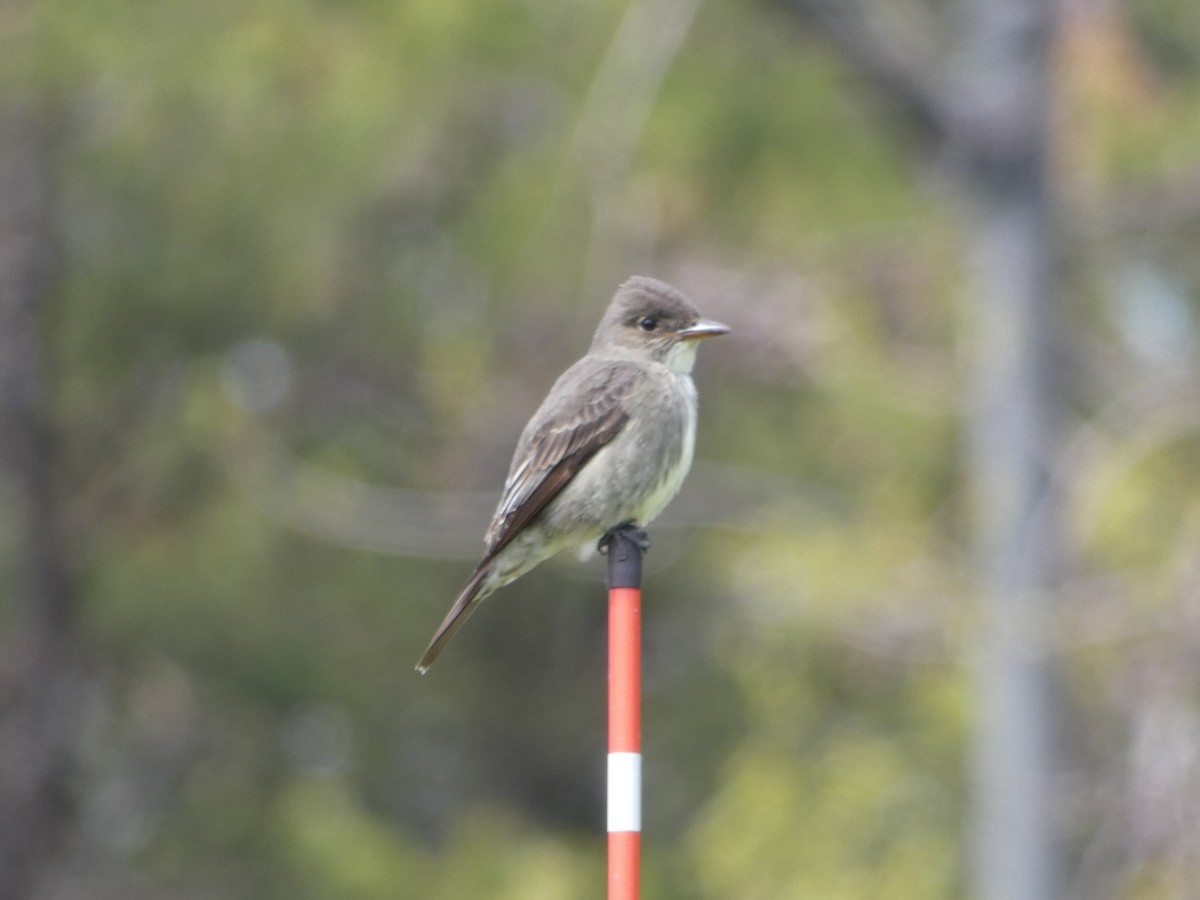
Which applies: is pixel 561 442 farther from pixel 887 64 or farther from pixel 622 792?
pixel 887 64

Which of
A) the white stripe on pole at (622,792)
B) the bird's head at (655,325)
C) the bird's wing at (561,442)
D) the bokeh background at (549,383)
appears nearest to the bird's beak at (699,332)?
the bird's head at (655,325)

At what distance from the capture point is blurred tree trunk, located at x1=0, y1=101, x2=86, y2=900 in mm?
11617

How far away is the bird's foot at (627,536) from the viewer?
519cm

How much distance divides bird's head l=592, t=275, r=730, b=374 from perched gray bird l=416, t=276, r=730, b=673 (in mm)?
135

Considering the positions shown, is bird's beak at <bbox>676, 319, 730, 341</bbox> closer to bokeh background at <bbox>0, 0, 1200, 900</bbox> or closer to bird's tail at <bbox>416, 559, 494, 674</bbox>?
bird's tail at <bbox>416, 559, 494, 674</bbox>

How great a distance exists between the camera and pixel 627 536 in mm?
5242

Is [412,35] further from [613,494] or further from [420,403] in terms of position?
[613,494]

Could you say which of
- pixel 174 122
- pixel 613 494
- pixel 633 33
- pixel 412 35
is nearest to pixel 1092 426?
pixel 633 33

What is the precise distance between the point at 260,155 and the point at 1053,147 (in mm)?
4196

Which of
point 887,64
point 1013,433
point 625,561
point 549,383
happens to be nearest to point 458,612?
point 625,561

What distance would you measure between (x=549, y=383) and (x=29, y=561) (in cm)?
292

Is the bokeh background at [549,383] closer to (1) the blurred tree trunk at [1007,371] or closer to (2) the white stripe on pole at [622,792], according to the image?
(1) the blurred tree trunk at [1007,371]

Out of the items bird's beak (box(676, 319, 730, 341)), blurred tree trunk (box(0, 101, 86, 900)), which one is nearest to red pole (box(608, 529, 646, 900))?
bird's beak (box(676, 319, 730, 341))

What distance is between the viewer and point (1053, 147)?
11828 millimetres
